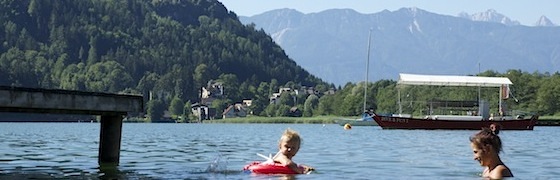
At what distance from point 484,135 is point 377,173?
12140 mm

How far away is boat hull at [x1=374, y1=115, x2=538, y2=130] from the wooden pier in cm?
8712

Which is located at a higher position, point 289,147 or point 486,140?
point 486,140

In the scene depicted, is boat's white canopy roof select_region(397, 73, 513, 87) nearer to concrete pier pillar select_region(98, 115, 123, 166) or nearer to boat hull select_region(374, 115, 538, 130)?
boat hull select_region(374, 115, 538, 130)

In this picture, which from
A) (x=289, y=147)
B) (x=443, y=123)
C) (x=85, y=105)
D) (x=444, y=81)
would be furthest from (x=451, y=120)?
(x=289, y=147)

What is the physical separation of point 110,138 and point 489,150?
48.0 feet

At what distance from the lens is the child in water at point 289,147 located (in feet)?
71.9

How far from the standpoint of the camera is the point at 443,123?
114 m

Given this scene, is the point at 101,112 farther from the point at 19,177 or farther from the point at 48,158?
the point at 48,158

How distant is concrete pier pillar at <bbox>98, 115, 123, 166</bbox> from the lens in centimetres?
2909

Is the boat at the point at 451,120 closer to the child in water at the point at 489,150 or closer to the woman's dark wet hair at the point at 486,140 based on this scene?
the child in water at the point at 489,150

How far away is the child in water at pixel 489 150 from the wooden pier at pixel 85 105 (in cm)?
1259

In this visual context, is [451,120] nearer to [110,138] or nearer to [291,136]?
[110,138]

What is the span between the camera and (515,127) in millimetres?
117125

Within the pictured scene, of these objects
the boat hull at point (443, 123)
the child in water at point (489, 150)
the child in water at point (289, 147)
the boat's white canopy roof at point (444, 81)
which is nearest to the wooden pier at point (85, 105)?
the child in water at point (289, 147)
